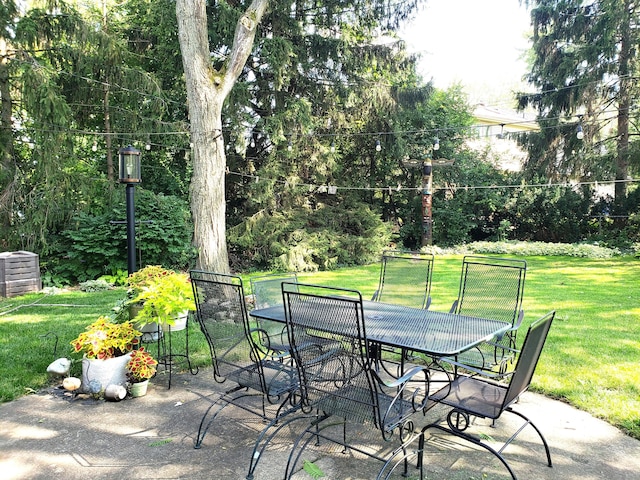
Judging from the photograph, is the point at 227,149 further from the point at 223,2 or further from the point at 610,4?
Result: the point at 610,4

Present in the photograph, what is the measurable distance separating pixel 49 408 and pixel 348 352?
2279 mm

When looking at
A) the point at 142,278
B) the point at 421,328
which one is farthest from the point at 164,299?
the point at 421,328

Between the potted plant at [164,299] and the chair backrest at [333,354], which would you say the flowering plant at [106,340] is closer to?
the potted plant at [164,299]

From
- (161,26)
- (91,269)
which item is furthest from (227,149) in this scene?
(91,269)

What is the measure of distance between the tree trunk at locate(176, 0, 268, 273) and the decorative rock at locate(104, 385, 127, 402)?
2.26 m

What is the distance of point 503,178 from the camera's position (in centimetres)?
1586

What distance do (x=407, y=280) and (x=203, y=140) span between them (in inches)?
118

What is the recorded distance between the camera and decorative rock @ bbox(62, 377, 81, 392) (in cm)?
325

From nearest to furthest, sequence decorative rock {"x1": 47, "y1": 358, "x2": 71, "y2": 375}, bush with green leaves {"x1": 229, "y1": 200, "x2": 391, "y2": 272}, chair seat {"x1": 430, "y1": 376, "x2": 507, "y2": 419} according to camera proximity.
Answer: chair seat {"x1": 430, "y1": 376, "x2": 507, "y2": 419}
decorative rock {"x1": 47, "y1": 358, "x2": 71, "y2": 375}
bush with green leaves {"x1": 229, "y1": 200, "x2": 391, "y2": 272}

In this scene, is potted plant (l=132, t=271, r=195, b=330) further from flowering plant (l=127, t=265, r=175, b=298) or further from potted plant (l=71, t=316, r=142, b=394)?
potted plant (l=71, t=316, r=142, b=394)

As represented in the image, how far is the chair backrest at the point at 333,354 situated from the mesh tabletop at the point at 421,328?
0.05 meters

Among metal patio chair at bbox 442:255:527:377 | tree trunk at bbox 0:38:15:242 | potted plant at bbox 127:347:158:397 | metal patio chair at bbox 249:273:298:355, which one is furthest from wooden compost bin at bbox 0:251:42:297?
metal patio chair at bbox 442:255:527:377

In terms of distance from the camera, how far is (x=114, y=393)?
3.15 meters

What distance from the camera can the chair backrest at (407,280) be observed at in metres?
4.09
